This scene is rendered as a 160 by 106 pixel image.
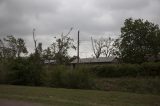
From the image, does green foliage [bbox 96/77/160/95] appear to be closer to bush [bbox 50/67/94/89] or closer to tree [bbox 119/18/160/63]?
bush [bbox 50/67/94/89]

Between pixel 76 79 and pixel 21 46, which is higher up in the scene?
pixel 21 46

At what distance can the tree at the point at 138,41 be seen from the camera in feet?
228

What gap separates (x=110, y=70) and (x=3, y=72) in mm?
19011

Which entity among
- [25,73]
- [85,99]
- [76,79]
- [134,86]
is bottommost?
[134,86]

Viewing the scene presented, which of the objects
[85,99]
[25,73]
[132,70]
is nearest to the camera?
[85,99]

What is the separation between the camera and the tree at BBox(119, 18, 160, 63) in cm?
6950

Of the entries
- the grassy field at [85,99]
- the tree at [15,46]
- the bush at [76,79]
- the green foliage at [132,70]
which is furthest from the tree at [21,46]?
the grassy field at [85,99]

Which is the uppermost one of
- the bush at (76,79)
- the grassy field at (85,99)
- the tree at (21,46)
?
the tree at (21,46)

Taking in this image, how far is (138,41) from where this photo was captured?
232ft

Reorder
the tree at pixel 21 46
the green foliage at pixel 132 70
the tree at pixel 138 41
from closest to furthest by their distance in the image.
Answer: the green foliage at pixel 132 70 < the tree at pixel 138 41 < the tree at pixel 21 46

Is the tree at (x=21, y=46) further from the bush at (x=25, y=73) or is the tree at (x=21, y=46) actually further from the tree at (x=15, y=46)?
the bush at (x=25, y=73)

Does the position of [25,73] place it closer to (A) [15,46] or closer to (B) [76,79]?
(B) [76,79]

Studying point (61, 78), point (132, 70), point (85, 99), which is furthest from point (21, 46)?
point (85, 99)

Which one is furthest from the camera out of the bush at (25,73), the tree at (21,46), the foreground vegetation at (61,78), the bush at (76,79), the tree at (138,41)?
the tree at (21,46)
